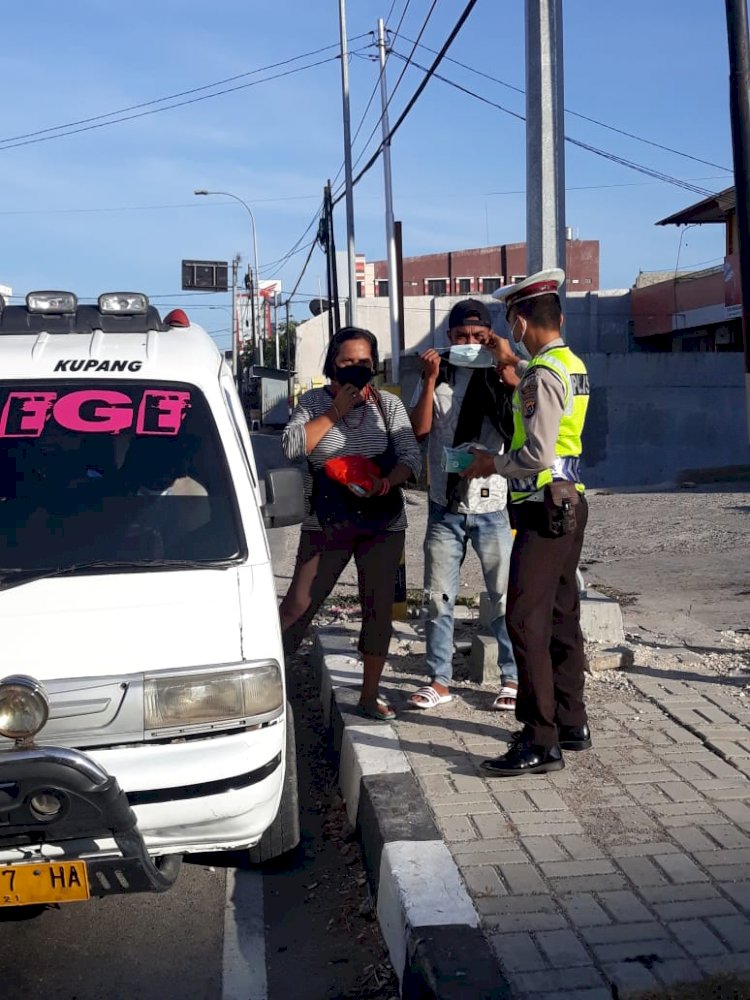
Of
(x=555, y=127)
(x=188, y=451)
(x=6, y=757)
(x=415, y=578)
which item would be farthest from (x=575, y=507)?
(x=415, y=578)

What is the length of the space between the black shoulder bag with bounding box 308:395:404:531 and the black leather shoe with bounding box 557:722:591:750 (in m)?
1.27

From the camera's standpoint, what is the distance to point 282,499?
4.56 meters

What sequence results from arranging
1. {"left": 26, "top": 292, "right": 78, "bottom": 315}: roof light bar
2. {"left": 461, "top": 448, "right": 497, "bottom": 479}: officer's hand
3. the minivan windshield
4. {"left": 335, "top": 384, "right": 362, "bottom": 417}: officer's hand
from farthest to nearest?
1. {"left": 335, "top": 384, "right": 362, "bottom": 417}: officer's hand
2. {"left": 461, "top": 448, "right": 497, "bottom": 479}: officer's hand
3. {"left": 26, "top": 292, "right": 78, "bottom": 315}: roof light bar
4. the minivan windshield

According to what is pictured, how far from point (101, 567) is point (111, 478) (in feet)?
1.56

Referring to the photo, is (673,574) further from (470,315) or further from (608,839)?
(608,839)

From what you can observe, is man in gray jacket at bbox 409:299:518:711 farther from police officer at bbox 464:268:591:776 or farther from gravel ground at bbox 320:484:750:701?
gravel ground at bbox 320:484:750:701

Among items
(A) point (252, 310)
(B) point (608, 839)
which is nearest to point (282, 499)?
(B) point (608, 839)

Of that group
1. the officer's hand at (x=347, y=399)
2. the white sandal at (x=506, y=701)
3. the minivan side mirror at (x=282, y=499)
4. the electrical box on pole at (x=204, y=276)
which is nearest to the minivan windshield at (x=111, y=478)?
the minivan side mirror at (x=282, y=499)

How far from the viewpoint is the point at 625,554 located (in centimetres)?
1188

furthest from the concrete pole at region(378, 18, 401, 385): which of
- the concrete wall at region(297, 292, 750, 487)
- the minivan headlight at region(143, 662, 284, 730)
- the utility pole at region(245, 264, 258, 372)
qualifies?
the utility pole at region(245, 264, 258, 372)

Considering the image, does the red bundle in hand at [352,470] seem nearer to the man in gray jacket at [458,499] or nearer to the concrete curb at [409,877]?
the man in gray jacket at [458,499]

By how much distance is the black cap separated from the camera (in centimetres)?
538

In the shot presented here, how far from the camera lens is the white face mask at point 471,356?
17.4 ft

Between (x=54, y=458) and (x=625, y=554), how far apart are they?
870 cm
